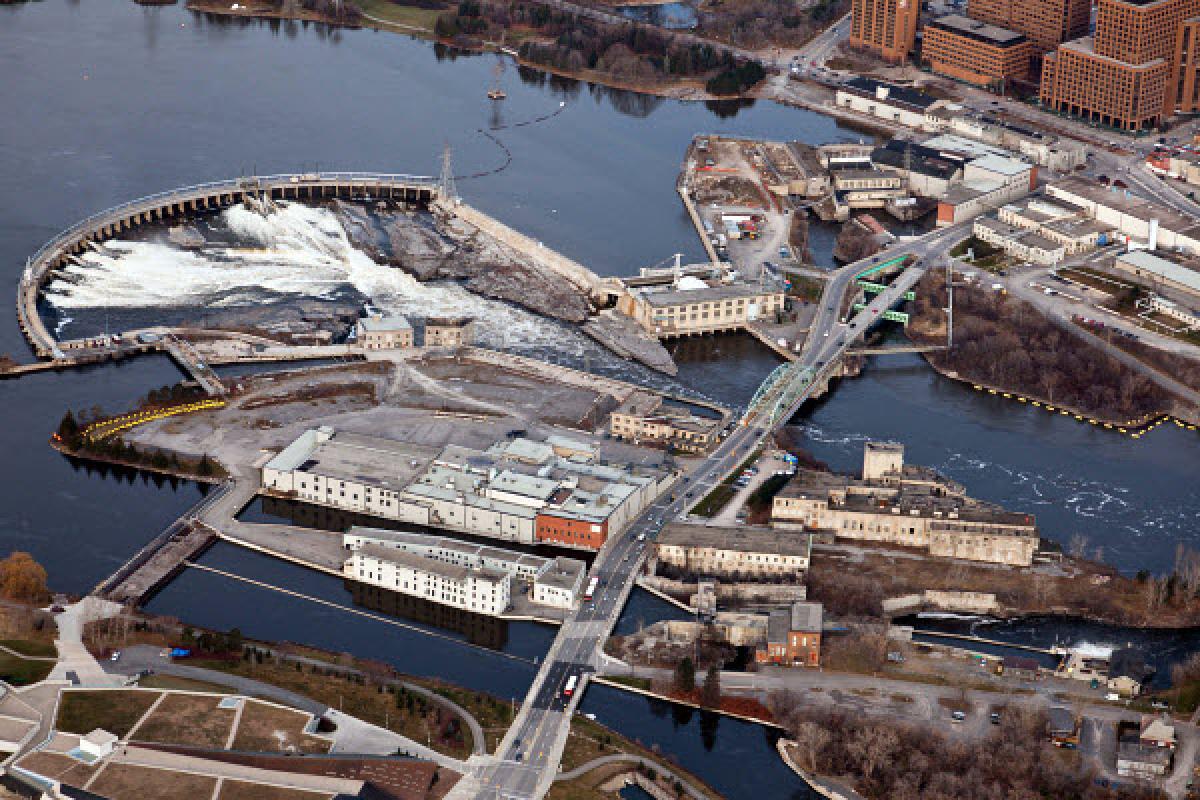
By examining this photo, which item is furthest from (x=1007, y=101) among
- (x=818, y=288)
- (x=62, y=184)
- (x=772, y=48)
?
(x=62, y=184)

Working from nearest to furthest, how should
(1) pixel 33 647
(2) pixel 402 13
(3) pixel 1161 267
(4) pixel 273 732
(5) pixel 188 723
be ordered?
(4) pixel 273 732
(5) pixel 188 723
(1) pixel 33 647
(3) pixel 1161 267
(2) pixel 402 13

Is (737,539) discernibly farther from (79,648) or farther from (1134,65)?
(1134,65)

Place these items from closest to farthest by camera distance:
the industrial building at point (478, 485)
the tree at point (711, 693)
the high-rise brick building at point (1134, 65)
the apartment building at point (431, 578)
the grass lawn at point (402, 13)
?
the tree at point (711, 693) → the apartment building at point (431, 578) → the industrial building at point (478, 485) → the high-rise brick building at point (1134, 65) → the grass lawn at point (402, 13)

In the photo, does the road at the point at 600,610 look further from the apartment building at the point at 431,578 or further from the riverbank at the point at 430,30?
the riverbank at the point at 430,30

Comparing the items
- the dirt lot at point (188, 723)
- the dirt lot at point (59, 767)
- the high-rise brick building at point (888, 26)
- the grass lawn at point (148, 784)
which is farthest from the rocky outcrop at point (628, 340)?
the high-rise brick building at point (888, 26)

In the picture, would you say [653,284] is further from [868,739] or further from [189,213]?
[868,739]

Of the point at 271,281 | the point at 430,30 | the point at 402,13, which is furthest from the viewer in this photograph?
the point at 402,13

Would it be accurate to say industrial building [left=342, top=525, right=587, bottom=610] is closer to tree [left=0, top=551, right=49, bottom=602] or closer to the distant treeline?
tree [left=0, top=551, right=49, bottom=602]

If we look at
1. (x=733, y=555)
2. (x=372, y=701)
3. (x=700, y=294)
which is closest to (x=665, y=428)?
(x=733, y=555)
